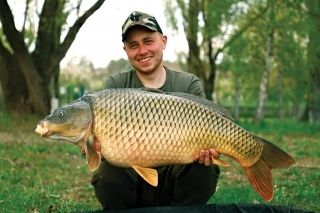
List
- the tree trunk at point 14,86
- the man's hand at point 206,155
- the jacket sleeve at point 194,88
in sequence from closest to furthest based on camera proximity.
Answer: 1. the man's hand at point 206,155
2. the jacket sleeve at point 194,88
3. the tree trunk at point 14,86

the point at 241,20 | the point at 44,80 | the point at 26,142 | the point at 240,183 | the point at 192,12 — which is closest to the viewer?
the point at 240,183

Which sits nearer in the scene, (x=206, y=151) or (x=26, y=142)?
(x=206, y=151)

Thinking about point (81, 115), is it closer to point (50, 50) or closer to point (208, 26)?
point (50, 50)

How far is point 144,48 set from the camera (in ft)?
8.93

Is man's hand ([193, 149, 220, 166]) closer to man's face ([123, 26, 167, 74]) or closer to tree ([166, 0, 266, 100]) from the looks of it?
man's face ([123, 26, 167, 74])

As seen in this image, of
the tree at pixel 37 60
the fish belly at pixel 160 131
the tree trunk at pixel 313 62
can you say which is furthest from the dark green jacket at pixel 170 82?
the tree trunk at pixel 313 62

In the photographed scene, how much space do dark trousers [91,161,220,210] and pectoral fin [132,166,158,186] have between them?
0.23 meters

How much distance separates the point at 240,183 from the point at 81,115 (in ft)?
7.74

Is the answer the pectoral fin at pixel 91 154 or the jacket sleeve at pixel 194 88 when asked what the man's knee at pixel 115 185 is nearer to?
the pectoral fin at pixel 91 154

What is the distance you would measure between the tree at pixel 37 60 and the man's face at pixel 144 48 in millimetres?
5971

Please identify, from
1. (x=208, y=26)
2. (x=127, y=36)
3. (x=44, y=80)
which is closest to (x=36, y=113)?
(x=44, y=80)

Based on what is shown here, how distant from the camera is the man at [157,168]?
2561mm

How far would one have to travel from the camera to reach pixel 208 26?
13.1 meters

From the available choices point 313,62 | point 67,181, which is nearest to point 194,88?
point 67,181
